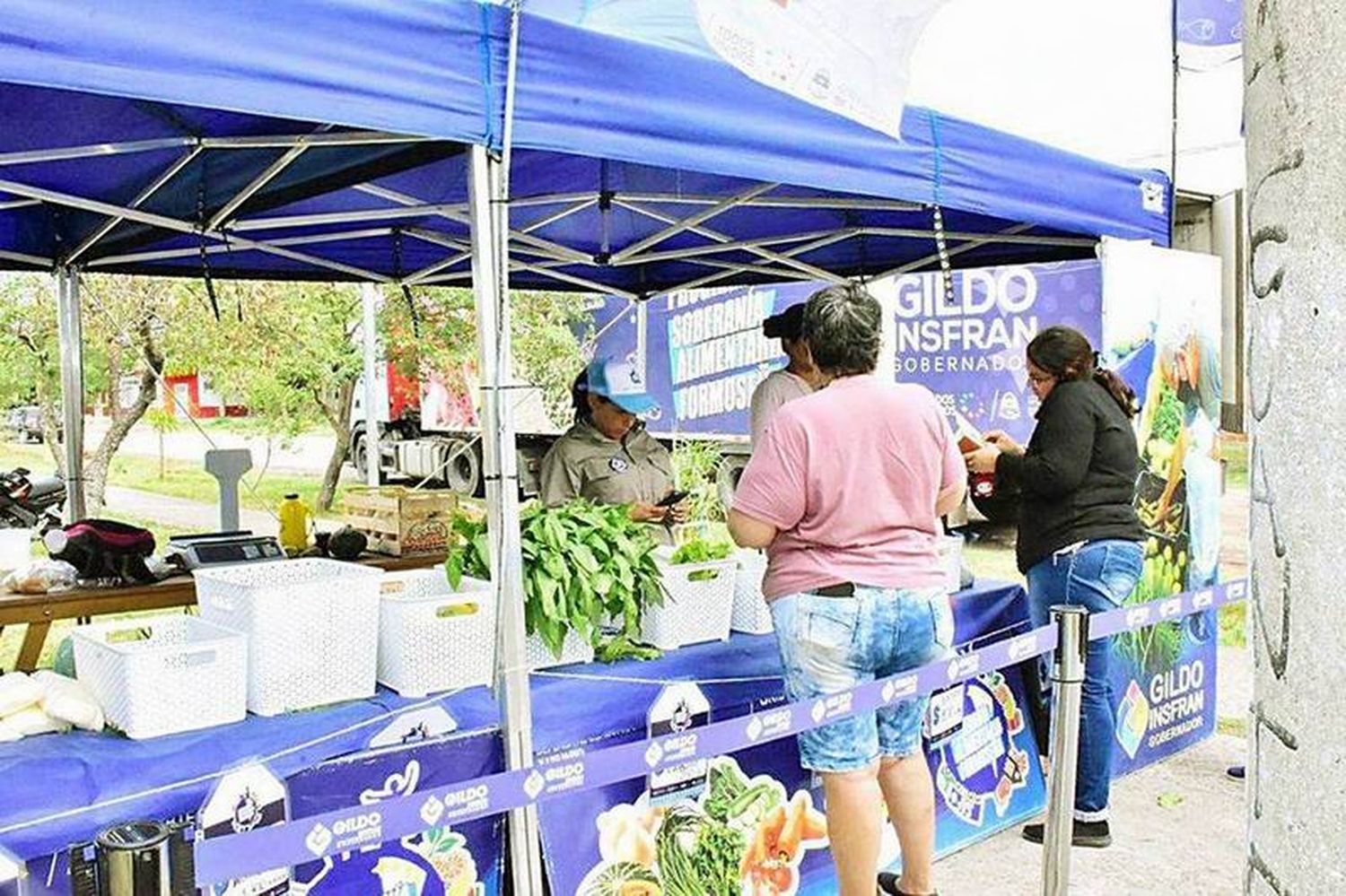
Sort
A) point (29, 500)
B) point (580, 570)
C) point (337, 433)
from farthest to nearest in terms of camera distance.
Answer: point (337, 433) → point (29, 500) → point (580, 570)

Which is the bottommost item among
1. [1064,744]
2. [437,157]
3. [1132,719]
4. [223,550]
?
[1132,719]

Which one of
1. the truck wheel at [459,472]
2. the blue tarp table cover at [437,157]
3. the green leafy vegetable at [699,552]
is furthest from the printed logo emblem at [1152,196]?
the truck wheel at [459,472]

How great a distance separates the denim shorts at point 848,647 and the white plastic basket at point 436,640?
0.73 meters

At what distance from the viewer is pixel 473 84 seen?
228 cm

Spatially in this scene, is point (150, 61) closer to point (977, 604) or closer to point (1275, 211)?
point (1275, 211)

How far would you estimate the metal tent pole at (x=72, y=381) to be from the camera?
5.13 meters

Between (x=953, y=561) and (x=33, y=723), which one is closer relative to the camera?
(x=33, y=723)

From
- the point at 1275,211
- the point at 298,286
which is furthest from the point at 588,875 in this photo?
the point at 298,286

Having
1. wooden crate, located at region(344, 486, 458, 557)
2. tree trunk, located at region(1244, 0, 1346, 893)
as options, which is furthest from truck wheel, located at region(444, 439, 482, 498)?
tree trunk, located at region(1244, 0, 1346, 893)

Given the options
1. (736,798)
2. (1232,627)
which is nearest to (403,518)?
(736,798)

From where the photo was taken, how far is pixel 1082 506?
3957 mm

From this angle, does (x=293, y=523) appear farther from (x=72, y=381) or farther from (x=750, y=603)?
(x=750, y=603)

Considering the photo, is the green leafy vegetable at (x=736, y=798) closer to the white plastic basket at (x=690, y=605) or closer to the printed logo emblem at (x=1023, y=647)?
the white plastic basket at (x=690, y=605)

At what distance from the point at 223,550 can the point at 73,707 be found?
201cm
